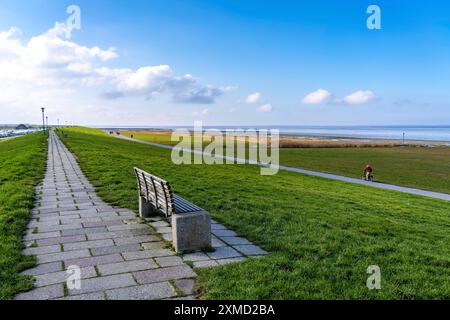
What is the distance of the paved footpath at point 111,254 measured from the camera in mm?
3816

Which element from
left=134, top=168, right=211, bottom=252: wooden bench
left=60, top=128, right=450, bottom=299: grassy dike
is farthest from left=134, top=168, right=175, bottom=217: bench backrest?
left=60, top=128, right=450, bottom=299: grassy dike

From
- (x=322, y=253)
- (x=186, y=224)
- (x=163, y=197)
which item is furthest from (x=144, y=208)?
(x=322, y=253)

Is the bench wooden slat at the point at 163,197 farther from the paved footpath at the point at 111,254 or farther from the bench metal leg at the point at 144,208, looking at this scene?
the paved footpath at the point at 111,254

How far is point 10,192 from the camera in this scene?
29.5 feet

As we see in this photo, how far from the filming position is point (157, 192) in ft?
19.4

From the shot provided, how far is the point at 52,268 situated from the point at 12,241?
4.25 ft

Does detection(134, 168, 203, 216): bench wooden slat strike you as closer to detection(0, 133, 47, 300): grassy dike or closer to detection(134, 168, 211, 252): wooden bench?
detection(134, 168, 211, 252): wooden bench

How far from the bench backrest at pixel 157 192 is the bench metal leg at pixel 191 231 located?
237 millimetres

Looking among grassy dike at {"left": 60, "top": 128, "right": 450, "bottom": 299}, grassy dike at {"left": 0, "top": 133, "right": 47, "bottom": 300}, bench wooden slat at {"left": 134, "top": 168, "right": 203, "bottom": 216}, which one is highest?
bench wooden slat at {"left": 134, "top": 168, "right": 203, "bottom": 216}

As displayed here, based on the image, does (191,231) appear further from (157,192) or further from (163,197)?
(157,192)

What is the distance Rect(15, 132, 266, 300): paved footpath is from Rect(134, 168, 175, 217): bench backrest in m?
0.47

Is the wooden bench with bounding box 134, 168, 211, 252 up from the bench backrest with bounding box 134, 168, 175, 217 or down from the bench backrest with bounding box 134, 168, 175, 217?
down

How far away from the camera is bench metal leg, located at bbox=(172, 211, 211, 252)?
5.02 meters
